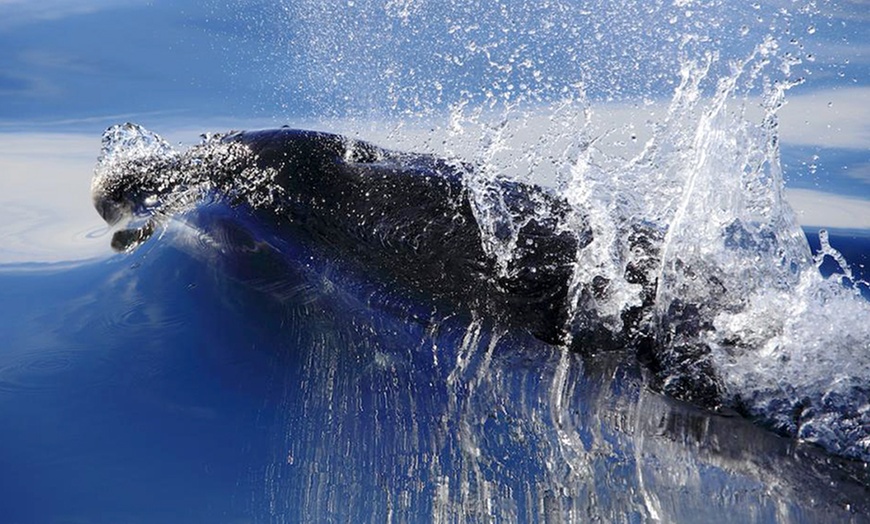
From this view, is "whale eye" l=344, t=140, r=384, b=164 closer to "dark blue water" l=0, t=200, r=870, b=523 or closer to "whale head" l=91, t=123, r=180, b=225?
"dark blue water" l=0, t=200, r=870, b=523

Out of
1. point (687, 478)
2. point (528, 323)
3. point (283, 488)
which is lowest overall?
point (283, 488)

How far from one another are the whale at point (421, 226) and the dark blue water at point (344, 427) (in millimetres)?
147

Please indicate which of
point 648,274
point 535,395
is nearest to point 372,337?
point 535,395

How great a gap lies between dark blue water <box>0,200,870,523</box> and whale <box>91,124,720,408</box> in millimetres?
147

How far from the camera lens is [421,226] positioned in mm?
5473

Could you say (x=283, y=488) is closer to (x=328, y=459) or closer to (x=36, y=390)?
(x=328, y=459)

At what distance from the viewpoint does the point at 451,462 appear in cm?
396

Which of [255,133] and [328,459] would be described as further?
[255,133]

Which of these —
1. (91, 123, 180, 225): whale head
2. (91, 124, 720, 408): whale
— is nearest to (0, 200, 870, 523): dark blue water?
(91, 124, 720, 408): whale

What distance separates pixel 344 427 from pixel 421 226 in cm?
151

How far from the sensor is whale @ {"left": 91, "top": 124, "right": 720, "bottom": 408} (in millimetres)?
4688

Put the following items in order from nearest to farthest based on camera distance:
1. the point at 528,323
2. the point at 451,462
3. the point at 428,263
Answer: the point at 451,462, the point at 528,323, the point at 428,263

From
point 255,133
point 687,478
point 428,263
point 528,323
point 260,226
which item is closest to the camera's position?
point 687,478

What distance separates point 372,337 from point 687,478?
68.7 inches
